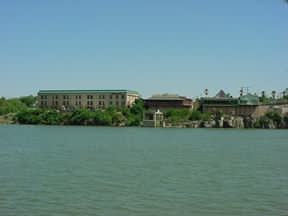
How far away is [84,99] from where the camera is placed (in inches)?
6245

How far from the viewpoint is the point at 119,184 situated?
75.5ft

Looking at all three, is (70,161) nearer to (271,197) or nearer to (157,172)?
(157,172)

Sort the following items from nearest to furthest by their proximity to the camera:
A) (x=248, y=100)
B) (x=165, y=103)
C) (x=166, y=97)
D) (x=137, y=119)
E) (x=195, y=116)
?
(x=195, y=116) → (x=137, y=119) → (x=248, y=100) → (x=165, y=103) → (x=166, y=97)

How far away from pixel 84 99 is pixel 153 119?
42.0 metres

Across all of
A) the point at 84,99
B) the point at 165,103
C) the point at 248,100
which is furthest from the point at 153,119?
the point at 84,99

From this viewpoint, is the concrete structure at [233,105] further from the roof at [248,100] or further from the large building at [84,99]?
the large building at [84,99]

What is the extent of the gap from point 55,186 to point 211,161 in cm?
1552

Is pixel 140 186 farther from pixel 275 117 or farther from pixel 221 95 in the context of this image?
pixel 221 95

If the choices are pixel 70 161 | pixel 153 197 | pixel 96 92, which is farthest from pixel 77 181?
pixel 96 92

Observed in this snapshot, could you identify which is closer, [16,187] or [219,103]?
[16,187]

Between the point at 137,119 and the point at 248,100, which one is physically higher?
the point at 248,100

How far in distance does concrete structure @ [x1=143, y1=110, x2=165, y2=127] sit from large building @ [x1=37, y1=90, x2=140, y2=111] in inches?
1055

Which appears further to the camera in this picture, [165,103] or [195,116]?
[165,103]

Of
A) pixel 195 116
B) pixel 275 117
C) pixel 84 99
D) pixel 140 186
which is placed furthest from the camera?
pixel 84 99
